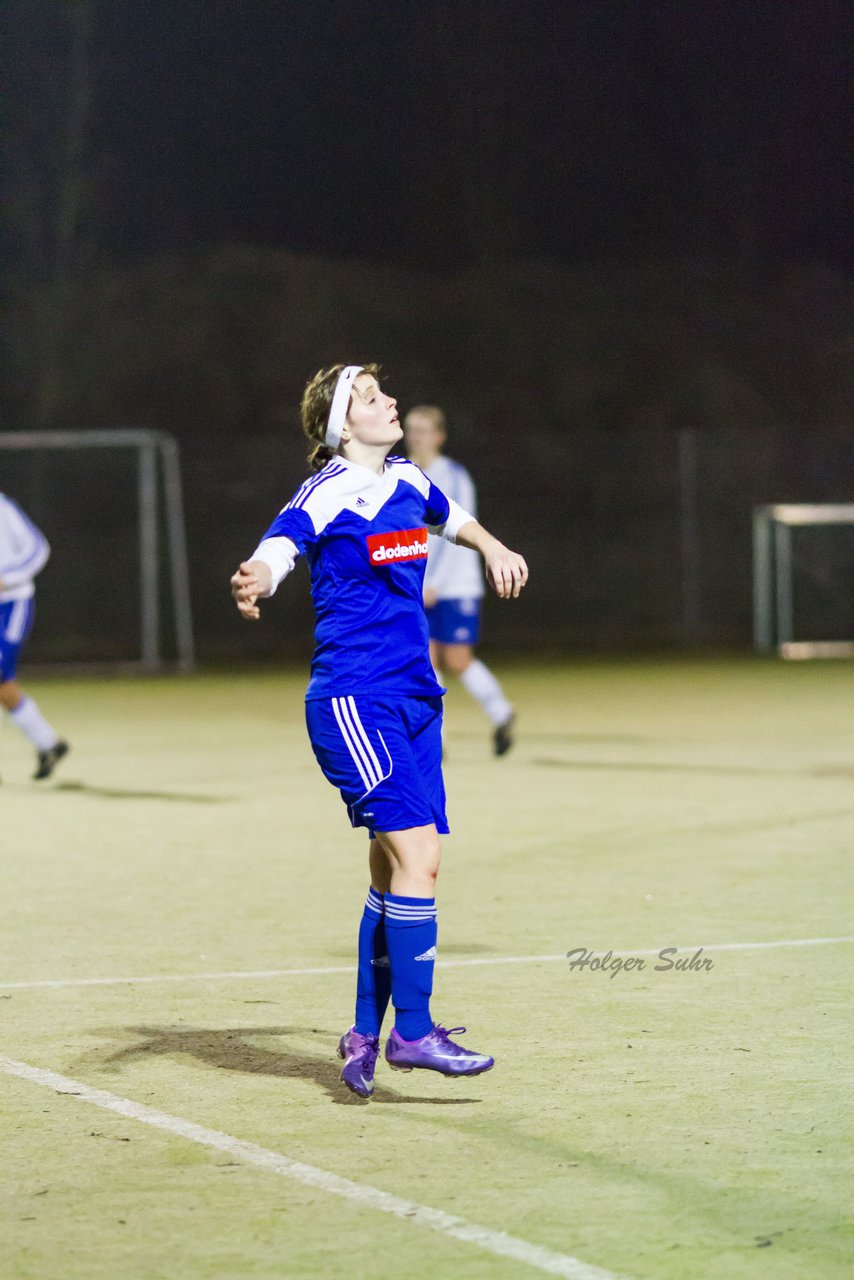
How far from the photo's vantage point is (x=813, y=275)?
38.4 meters

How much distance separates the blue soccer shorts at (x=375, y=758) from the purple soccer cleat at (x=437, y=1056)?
57cm

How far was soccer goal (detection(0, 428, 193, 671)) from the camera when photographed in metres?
25.7

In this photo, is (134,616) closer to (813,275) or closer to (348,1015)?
(813,275)

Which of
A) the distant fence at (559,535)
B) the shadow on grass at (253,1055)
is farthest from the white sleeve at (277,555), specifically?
the distant fence at (559,535)

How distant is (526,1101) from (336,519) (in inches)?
62.9

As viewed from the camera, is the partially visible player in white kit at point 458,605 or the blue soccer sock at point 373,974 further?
the partially visible player in white kit at point 458,605

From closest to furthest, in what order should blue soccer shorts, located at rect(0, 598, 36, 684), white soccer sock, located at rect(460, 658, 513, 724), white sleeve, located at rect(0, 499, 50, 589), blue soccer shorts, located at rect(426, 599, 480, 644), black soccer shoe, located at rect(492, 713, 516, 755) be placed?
white sleeve, located at rect(0, 499, 50, 589) → blue soccer shorts, located at rect(0, 598, 36, 684) → blue soccer shorts, located at rect(426, 599, 480, 644) → white soccer sock, located at rect(460, 658, 513, 724) → black soccer shoe, located at rect(492, 713, 516, 755)

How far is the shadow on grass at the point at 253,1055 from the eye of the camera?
540 centimetres

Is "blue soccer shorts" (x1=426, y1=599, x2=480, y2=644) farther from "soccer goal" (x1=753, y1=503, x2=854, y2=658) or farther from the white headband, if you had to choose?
"soccer goal" (x1=753, y1=503, x2=854, y2=658)

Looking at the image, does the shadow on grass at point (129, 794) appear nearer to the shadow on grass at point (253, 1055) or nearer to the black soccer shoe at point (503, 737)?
the black soccer shoe at point (503, 737)

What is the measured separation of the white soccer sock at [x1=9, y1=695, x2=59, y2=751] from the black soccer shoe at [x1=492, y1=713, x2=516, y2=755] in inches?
115

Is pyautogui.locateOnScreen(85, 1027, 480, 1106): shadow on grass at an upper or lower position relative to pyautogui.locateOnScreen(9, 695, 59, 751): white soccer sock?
upper

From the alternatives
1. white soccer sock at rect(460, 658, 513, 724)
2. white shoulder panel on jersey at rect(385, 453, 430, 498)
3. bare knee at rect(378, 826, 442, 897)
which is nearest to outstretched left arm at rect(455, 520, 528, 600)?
white shoulder panel on jersey at rect(385, 453, 430, 498)

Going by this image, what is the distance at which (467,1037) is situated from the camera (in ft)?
19.5
